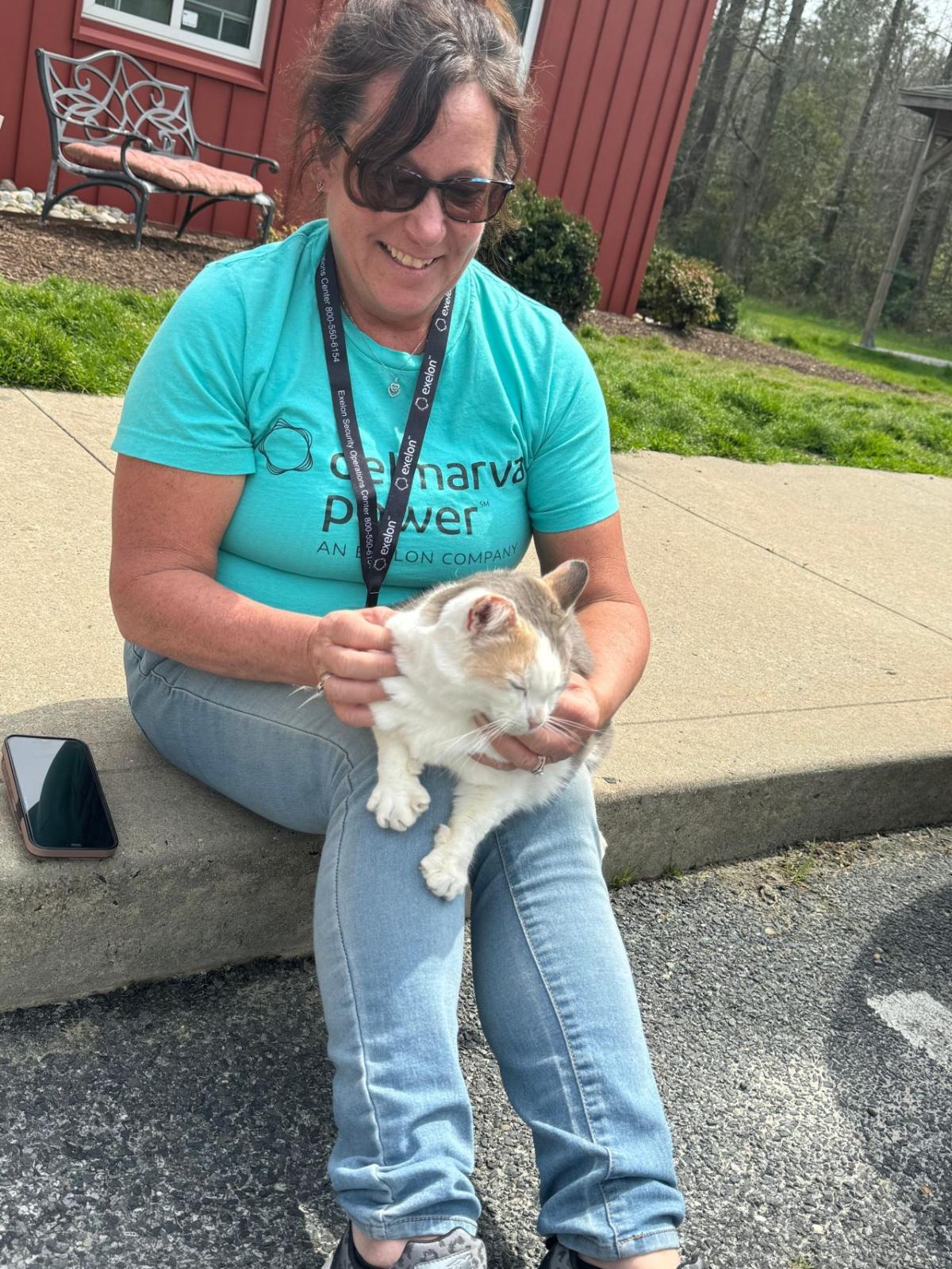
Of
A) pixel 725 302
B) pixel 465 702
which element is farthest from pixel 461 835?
pixel 725 302

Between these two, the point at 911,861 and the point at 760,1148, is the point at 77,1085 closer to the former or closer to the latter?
the point at 760,1148

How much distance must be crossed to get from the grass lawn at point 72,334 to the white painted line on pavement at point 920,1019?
3.94 meters

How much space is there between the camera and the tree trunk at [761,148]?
1100 inches

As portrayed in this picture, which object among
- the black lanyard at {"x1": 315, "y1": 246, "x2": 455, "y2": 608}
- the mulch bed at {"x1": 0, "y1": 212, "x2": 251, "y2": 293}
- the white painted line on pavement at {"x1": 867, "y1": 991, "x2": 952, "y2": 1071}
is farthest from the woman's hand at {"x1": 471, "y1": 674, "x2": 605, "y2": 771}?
the mulch bed at {"x1": 0, "y1": 212, "x2": 251, "y2": 293}

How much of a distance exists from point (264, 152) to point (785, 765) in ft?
28.8

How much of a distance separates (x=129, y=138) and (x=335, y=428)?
7.35 meters

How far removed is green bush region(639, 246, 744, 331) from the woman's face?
10982 millimetres

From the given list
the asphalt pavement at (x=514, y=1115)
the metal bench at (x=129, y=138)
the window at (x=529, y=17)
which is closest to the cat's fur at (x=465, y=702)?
the asphalt pavement at (x=514, y=1115)

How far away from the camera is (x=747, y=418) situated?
778 cm

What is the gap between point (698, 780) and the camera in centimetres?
300

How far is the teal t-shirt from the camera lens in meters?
2.08

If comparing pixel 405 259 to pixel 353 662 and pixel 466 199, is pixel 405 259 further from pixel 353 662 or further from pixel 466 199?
pixel 353 662

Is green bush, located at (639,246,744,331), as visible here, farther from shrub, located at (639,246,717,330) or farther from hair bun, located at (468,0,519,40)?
hair bun, located at (468,0,519,40)

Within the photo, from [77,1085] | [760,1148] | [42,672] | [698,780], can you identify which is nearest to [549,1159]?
[760,1148]
